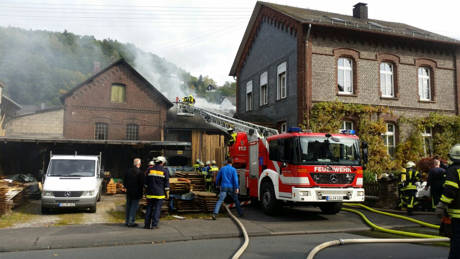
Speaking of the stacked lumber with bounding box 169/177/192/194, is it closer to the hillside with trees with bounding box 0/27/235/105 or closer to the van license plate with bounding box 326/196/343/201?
the van license plate with bounding box 326/196/343/201

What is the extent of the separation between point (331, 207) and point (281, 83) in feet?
35.7

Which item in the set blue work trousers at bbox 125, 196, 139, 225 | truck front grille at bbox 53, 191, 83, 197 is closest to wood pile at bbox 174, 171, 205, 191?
truck front grille at bbox 53, 191, 83, 197

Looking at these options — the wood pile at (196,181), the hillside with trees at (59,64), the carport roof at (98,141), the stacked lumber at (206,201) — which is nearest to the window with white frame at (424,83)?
the carport roof at (98,141)

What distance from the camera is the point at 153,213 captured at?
369 inches

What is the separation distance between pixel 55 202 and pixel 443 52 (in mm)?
21243

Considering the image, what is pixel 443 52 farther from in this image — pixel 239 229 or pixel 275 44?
pixel 239 229

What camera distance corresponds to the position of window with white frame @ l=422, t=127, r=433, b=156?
66.6 feet

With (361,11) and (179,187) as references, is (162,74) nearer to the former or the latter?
(361,11)

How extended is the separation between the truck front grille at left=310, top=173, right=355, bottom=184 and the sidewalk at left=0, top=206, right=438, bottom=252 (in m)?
1.14

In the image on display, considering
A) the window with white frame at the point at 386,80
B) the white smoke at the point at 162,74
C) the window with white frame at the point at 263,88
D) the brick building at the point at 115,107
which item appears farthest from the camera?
the white smoke at the point at 162,74

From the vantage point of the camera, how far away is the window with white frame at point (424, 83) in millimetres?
20891

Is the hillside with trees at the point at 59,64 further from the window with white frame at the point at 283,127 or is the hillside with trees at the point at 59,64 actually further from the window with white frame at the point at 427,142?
the window with white frame at the point at 427,142

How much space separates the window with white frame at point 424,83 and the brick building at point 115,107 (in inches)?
778

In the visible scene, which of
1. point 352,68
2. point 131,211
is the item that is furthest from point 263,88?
point 131,211
